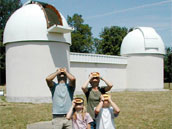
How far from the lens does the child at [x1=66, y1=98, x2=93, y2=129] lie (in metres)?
3.70

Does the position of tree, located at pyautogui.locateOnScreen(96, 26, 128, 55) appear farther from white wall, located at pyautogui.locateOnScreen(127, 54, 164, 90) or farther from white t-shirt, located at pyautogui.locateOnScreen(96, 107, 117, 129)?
white t-shirt, located at pyautogui.locateOnScreen(96, 107, 117, 129)

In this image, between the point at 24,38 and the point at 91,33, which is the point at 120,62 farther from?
the point at 91,33

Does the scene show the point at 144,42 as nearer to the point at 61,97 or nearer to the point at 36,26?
the point at 36,26

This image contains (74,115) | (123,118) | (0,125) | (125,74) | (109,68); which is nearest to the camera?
(74,115)

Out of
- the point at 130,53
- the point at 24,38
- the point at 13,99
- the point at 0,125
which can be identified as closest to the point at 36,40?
the point at 24,38

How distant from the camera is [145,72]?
20844mm

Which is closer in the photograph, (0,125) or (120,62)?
(0,125)

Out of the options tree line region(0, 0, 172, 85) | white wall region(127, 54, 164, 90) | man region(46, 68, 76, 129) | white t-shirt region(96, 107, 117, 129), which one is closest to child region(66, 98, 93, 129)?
white t-shirt region(96, 107, 117, 129)

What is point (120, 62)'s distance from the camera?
21031mm

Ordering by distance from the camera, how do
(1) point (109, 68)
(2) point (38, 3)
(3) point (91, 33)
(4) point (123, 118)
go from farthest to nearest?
(3) point (91, 33)
(1) point (109, 68)
(2) point (38, 3)
(4) point (123, 118)

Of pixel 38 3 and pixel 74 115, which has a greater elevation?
pixel 38 3

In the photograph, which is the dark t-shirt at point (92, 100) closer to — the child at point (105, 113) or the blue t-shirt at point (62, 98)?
the child at point (105, 113)

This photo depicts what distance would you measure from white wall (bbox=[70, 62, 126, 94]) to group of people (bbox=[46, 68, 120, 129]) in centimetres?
1265

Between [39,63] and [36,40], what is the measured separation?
1216mm
